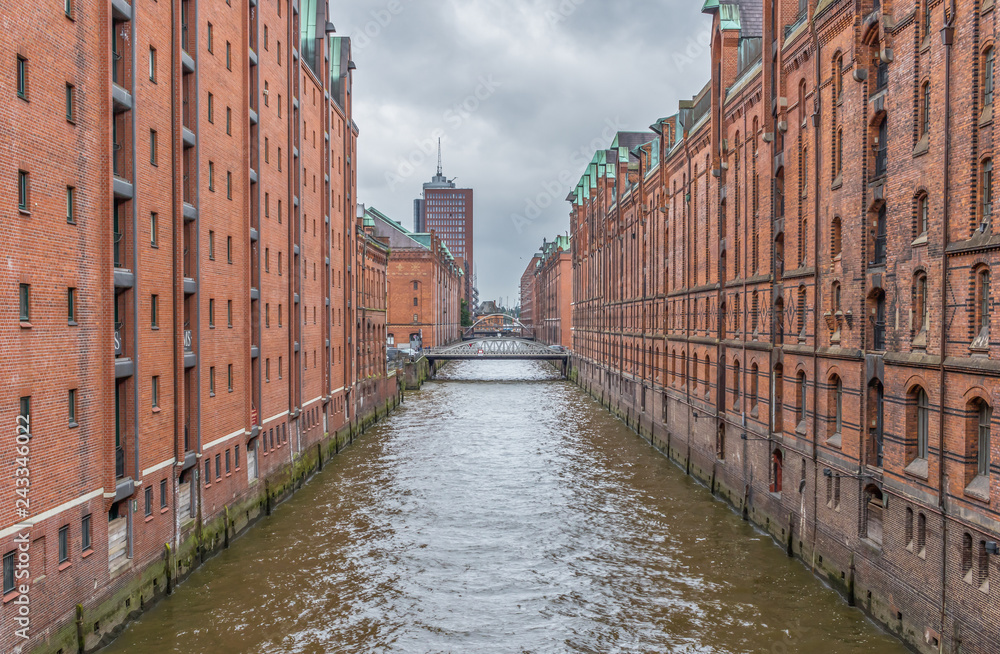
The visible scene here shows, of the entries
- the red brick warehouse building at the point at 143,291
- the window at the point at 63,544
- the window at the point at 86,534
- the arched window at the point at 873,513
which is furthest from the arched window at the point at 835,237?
the window at the point at 63,544

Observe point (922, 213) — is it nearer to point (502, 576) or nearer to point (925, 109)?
point (925, 109)

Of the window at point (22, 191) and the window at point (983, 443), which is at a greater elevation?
the window at point (22, 191)

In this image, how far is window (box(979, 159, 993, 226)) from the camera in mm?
13188

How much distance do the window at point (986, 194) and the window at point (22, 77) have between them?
16.3 metres

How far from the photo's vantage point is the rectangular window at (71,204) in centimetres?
1448

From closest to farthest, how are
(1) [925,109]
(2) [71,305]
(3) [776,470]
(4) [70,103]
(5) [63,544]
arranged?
1. (5) [63,544]
2. (4) [70,103]
3. (2) [71,305]
4. (1) [925,109]
5. (3) [776,470]

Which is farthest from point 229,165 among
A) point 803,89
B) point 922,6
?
point 922,6

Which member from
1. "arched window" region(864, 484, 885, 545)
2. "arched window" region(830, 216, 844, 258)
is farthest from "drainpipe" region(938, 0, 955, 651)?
"arched window" region(830, 216, 844, 258)

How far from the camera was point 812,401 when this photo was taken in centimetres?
2108

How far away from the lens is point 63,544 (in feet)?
46.5

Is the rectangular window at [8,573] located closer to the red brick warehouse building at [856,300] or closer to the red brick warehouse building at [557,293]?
the red brick warehouse building at [856,300]

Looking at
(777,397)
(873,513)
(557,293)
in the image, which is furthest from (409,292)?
(873,513)

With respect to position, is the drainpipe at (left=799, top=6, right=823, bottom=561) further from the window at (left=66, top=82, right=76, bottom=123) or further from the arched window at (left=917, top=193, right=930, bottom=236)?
the window at (left=66, top=82, right=76, bottom=123)

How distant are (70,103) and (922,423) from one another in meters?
17.6
